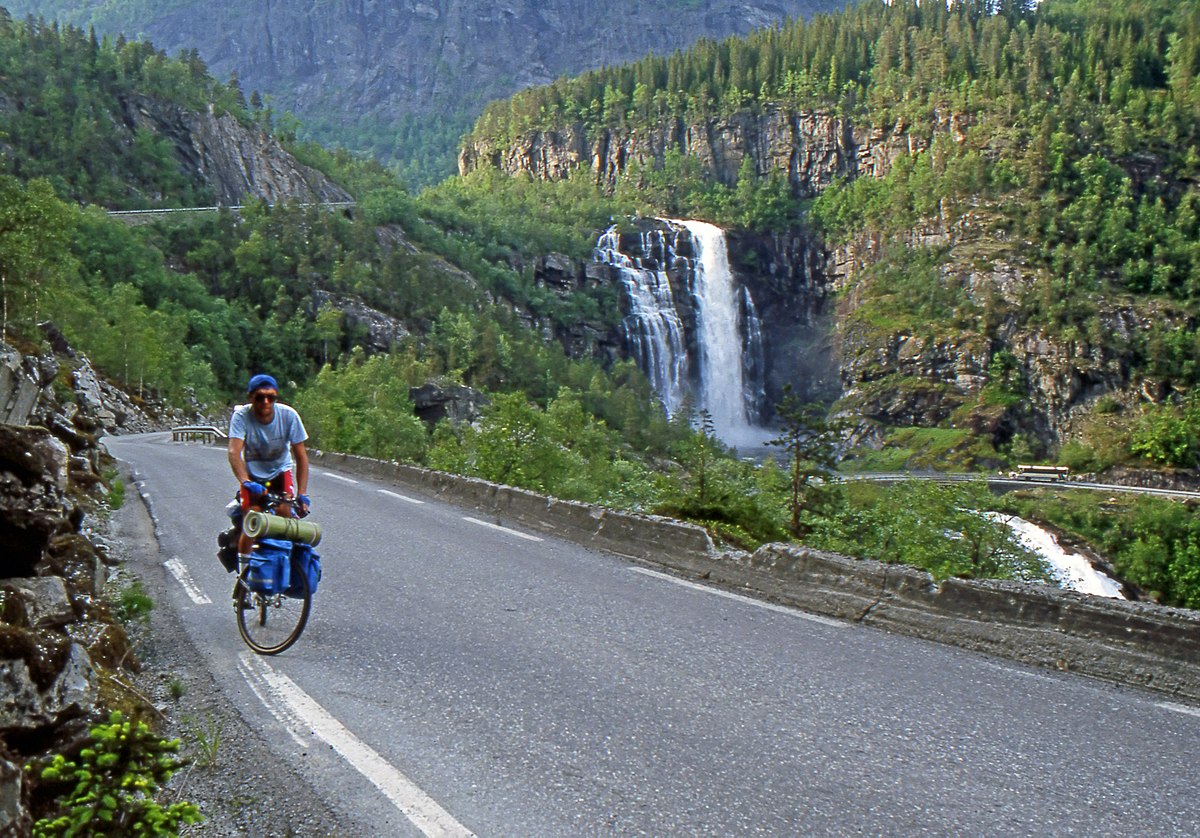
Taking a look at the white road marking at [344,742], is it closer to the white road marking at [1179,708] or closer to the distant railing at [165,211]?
the white road marking at [1179,708]

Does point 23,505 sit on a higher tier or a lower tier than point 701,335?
lower

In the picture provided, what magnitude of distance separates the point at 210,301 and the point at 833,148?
258 ft

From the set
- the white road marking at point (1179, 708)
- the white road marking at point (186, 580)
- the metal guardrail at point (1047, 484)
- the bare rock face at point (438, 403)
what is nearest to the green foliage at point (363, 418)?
the white road marking at point (186, 580)

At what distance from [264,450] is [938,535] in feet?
44.6

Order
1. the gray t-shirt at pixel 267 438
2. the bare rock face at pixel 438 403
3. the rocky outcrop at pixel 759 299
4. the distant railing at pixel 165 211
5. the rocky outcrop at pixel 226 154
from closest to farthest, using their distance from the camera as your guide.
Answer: the gray t-shirt at pixel 267 438
the bare rock face at pixel 438 403
the distant railing at pixel 165 211
the rocky outcrop at pixel 759 299
the rocky outcrop at pixel 226 154

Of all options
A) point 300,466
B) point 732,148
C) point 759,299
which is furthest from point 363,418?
point 732,148

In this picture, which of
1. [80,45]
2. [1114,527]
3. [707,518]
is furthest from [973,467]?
[80,45]

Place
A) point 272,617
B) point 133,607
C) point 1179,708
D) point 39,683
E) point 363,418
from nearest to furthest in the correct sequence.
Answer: point 39,683, point 1179,708, point 272,617, point 133,607, point 363,418

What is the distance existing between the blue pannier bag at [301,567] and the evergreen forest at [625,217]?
10.3 m

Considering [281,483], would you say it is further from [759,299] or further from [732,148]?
[732,148]

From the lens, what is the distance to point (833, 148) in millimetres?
117125

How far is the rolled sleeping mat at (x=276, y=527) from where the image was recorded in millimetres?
5688

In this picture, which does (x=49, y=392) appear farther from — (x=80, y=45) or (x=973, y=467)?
(x=80, y=45)

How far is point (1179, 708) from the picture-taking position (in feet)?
15.9
